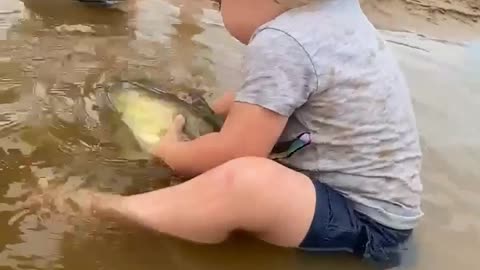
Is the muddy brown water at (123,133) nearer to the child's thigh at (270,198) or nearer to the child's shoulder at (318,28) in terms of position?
the child's thigh at (270,198)

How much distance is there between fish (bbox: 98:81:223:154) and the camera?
1.43 m

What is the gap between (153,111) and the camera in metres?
1.48

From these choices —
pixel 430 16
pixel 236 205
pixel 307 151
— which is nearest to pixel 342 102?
pixel 307 151

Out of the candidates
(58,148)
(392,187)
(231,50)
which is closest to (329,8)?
(392,187)

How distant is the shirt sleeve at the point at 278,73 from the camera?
1.18 m

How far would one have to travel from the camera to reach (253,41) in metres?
1.20

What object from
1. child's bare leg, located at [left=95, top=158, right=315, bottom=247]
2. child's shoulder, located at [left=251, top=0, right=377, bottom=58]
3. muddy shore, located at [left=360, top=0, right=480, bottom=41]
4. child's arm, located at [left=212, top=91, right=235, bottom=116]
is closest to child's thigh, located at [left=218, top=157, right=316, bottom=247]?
child's bare leg, located at [left=95, top=158, right=315, bottom=247]

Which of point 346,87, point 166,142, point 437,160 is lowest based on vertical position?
point 437,160

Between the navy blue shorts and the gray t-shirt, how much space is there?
2 cm

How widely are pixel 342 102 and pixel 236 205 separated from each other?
21cm

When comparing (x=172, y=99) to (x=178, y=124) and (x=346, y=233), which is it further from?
(x=346, y=233)

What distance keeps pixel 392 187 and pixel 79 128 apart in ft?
1.85

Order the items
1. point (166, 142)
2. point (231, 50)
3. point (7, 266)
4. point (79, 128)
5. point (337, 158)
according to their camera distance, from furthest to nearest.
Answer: point (231, 50) < point (79, 128) < point (166, 142) < point (337, 158) < point (7, 266)

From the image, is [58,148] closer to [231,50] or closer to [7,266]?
[7,266]
